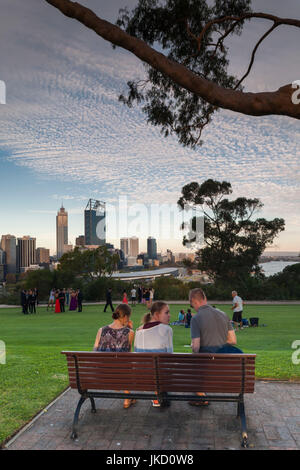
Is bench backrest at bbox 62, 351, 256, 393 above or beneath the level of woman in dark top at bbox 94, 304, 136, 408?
beneath

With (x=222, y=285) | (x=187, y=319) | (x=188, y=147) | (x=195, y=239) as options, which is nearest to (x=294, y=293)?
(x=222, y=285)

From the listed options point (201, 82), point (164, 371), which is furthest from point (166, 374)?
point (201, 82)

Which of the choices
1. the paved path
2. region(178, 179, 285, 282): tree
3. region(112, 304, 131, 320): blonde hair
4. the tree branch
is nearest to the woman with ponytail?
region(112, 304, 131, 320): blonde hair

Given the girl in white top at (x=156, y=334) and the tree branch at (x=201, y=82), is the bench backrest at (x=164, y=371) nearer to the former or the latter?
the girl in white top at (x=156, y=334)

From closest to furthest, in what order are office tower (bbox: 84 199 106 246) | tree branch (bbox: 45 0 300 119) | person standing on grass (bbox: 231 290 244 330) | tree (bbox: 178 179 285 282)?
tree branch (bbox: 45 0 300 119) → person standing on grass (bbox: 231 290 244 330) → tree (bbox: 178 179 285 282) → office tower (bbox: 84 199 106 246)

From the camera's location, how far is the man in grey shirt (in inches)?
196

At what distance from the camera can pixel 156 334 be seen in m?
5.15

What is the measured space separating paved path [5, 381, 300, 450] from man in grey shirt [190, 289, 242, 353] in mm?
810

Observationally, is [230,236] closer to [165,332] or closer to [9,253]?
[165,332]

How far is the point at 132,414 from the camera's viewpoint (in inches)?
198

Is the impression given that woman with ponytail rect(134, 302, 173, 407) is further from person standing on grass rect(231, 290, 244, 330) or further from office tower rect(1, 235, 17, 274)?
office tower rect(1, 235, 17, 274)

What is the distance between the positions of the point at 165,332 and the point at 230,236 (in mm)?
40808

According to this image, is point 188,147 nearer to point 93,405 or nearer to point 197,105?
point 197,105

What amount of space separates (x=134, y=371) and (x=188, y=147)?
5.81 metres
